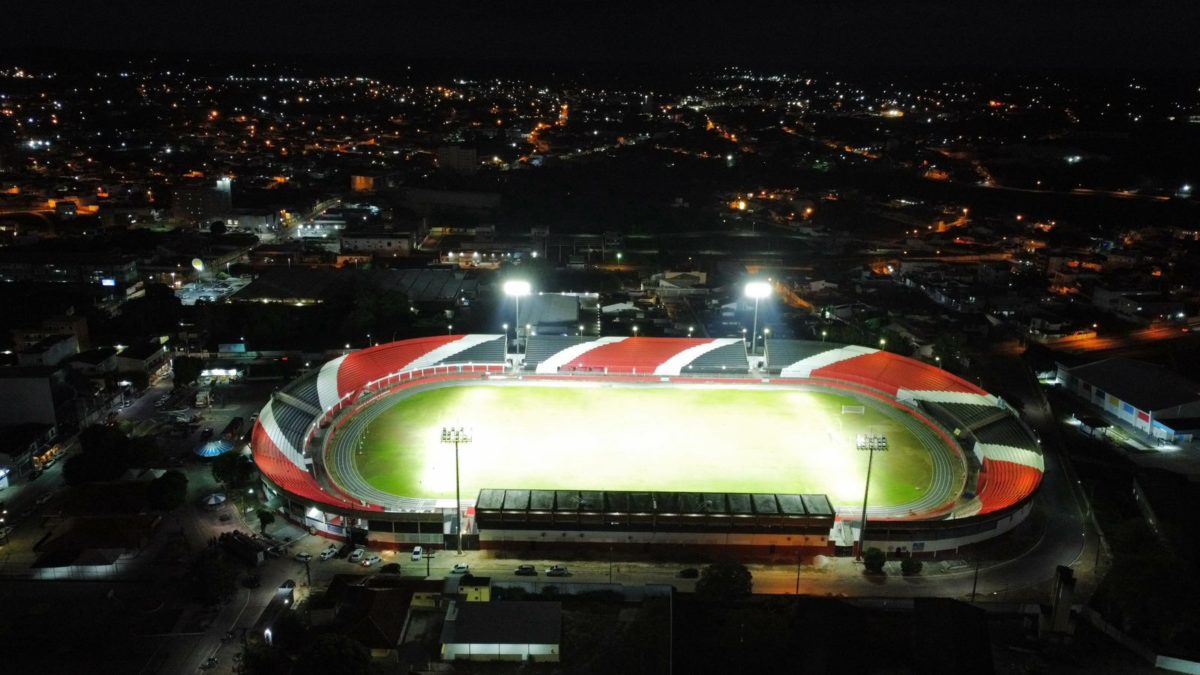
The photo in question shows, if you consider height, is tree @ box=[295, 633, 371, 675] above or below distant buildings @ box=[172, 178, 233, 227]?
below

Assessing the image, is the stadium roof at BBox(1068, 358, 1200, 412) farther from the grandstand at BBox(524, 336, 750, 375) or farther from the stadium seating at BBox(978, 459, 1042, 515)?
the grandstand at BBox(524, 336, 750, 375)

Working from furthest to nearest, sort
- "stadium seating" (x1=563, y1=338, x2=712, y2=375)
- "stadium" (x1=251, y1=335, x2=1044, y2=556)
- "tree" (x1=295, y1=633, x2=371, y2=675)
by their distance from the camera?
"stadium seating" (x1=563, y1=338, x2=712, y2=375) < "stadium" (x1=251, y1=335, x2=1044, y2=556) < "tree" (x1=295, y1=633, x2=371, y2=675)

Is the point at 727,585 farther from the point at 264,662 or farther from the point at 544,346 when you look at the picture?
the point at 544,346

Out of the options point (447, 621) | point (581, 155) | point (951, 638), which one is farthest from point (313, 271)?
point (581, 155)

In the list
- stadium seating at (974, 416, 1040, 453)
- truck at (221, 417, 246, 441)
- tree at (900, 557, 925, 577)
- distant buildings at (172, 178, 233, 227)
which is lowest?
tree at (900, 557, 925, 577)

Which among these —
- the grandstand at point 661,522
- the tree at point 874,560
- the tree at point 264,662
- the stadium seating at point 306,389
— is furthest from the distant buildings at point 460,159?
the tree at point 264,662

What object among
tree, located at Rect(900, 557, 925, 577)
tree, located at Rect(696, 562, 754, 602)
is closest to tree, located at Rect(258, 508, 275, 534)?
tree, located at Rect(696, 562, 754, 602)
